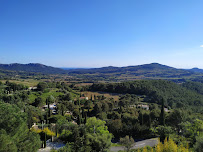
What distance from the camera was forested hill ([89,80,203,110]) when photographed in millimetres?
69031

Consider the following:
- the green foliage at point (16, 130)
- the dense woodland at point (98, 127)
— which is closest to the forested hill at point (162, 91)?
the dense woodland at point (98, 127)

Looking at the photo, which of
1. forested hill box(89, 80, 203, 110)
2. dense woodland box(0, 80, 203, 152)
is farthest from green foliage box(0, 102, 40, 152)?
forested hill box(89, 80, 203, 110)

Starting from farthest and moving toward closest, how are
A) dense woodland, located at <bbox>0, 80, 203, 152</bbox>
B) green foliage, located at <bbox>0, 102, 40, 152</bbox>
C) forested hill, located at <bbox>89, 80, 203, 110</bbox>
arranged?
forested hill, located at <bbox>89, 80, 203, 110</bbox>
dense woodland, located at <bbox>0, 80, 203, 152</bbox>
green foliage, located at <bbox>0, 102, 40, 152</bbox>

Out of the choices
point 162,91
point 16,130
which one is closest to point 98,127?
point 16,130

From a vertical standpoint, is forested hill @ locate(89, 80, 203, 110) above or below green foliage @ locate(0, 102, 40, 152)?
below

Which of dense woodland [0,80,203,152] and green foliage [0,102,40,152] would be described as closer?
green foliage [0,102,40,152]

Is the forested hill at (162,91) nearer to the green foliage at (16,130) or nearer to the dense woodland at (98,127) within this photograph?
the dense woodland at (98,127)

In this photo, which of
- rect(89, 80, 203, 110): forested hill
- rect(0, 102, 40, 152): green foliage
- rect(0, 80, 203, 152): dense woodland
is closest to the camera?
rect(0, 102, 40, 152): green foliage

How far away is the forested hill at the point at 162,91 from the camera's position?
226 feet

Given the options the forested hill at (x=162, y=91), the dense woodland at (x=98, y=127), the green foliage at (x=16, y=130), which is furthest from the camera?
the forested hill at (x=162, y=91)

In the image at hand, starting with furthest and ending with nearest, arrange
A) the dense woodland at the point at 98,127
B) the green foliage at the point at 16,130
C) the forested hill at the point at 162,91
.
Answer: the forested hill at the point at 162,91, the dense woodland at the point at 98,127, the green foliage at the point at 16,130

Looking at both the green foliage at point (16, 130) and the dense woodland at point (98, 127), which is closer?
the green foliage at point (16, 130)

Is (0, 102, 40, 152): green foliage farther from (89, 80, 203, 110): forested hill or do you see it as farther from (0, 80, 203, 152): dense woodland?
(89, 80, 203, 110): forested hill

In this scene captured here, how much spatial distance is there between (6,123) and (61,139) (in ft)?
50.5
